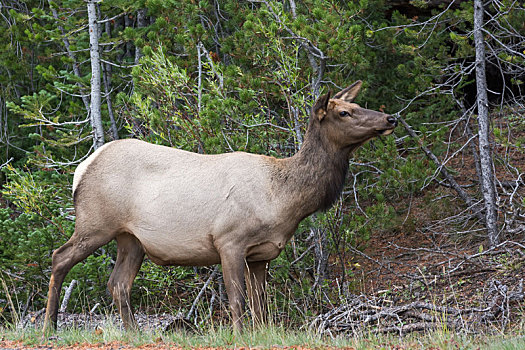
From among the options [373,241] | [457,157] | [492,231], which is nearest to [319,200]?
[492,231]

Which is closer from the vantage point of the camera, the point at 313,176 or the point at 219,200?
the point at 219,200

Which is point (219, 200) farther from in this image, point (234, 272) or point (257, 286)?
point (257, 286)

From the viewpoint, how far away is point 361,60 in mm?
9148

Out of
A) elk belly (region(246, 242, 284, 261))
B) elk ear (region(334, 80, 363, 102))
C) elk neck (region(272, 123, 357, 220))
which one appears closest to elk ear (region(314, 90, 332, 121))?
elk neck (region(272, 123, 357, 220))

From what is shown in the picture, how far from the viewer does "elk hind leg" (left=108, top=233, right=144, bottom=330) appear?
7.49m

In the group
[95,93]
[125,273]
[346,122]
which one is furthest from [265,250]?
[95,93]

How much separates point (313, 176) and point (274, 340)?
6.35 feet

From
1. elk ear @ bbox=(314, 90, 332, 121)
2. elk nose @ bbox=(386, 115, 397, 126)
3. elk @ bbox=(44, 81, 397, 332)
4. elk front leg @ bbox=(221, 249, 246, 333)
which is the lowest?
elk front leg @ bbox=(221, 249, 246, 333)

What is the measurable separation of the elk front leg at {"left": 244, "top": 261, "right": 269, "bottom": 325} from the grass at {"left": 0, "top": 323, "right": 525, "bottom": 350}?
1.36 feet

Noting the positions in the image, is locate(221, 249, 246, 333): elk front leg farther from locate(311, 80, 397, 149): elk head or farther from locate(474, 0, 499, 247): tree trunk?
locate(474, 0, 499, 247): tree trunk

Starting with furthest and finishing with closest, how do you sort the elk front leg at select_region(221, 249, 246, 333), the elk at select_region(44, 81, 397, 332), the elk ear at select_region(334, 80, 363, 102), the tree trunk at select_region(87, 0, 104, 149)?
1. the tree trunk at select_region(87, 0, 104, 149)
2. the elk ear at select_region(334, 80, 363, 102)
3. the elk at select_region(44, 81, 397, 332)
4. the elk front leg at select_region(221, 249, 246, 333)

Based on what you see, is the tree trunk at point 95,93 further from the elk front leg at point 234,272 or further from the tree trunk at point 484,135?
the tree trunk at point 484,135

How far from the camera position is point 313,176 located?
703 cm

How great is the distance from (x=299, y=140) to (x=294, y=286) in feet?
6.64
